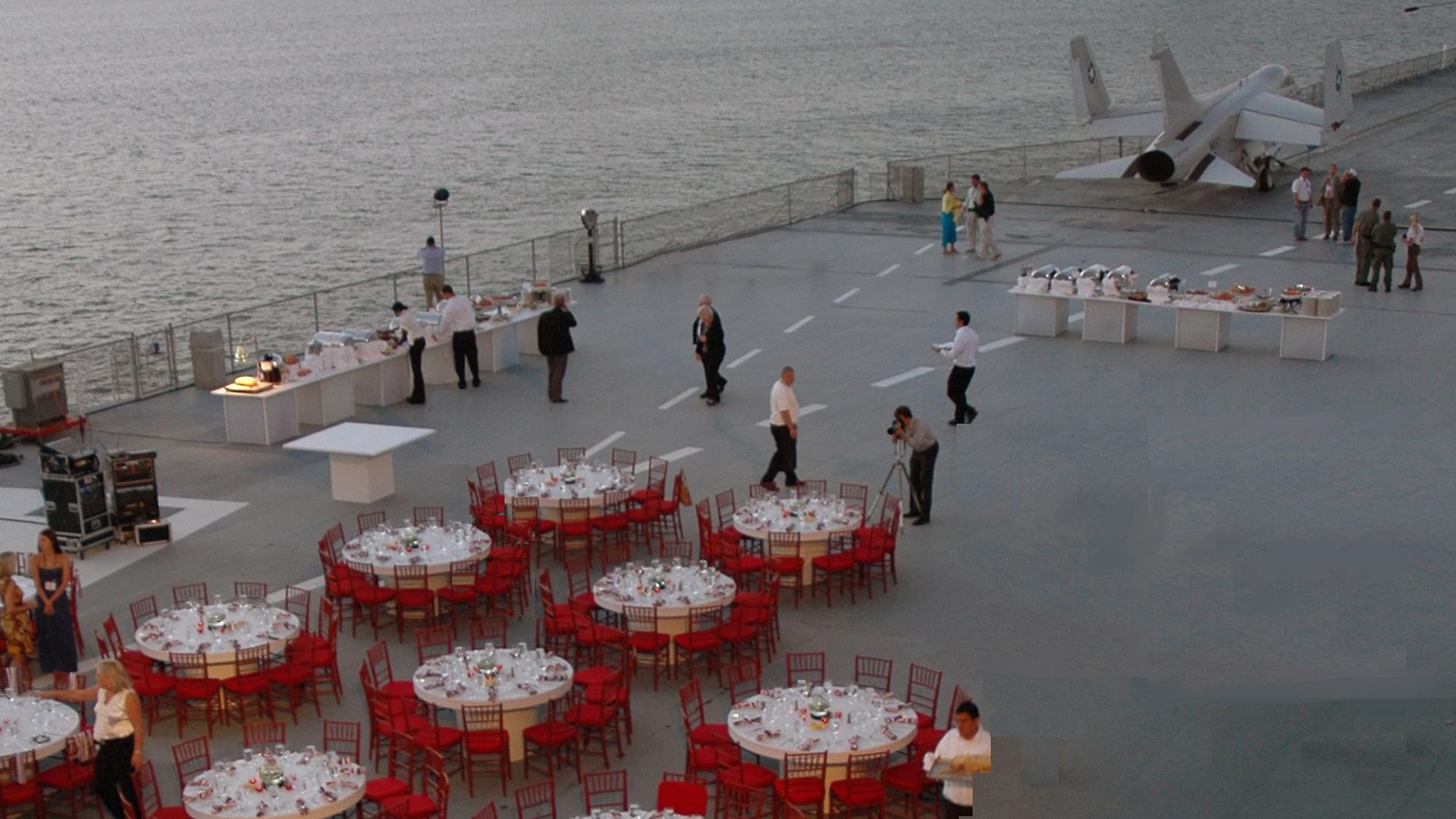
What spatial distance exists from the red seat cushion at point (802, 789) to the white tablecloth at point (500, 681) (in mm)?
2311

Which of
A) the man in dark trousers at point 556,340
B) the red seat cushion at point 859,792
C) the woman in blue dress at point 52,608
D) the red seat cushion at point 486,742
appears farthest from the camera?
the man in dark trousers at point 556,340

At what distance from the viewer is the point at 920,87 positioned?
3939 inches

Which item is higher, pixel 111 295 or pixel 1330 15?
pixel 1330 15

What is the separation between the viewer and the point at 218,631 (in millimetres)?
15562

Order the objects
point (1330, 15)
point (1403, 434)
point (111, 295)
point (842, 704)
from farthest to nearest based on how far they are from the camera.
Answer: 1. point (1330, 15)
2. point (111, 295)
3. point (1403, 434)
4. point (842, 704)

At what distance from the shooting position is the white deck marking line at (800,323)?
29.8 meters

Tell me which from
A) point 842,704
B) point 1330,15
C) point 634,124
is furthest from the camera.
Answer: point 1330,15

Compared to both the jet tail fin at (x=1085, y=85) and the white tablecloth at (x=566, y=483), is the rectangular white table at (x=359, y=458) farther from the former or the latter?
the jet tail fin at (x=1085, y=85)

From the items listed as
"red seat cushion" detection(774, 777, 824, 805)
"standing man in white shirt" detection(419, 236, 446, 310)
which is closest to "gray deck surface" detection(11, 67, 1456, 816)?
"red seat cushion" detection(774, 777, 824, 805)

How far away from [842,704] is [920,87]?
294 ft

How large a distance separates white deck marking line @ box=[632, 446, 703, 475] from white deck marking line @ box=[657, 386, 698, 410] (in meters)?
2.09

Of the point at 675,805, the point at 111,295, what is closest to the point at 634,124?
the point at 111,295

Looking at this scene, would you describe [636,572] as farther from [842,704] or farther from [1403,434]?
[1403,434]

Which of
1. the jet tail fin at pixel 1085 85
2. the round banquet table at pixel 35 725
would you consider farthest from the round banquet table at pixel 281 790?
the jet tail fin at pixel 1085 85
